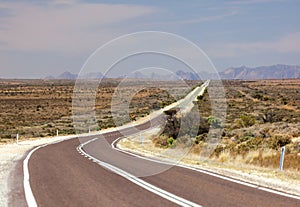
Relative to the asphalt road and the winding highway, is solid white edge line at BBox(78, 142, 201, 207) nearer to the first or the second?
the winding highway

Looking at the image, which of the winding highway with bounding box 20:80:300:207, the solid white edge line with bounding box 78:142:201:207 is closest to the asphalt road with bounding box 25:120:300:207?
the winding highway with bounding box 20:80:300:207

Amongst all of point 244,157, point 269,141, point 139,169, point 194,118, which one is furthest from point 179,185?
point 194,118

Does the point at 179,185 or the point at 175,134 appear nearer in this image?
the point at 179,185

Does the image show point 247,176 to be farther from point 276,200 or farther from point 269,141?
point 269,141

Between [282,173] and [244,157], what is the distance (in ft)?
16.7

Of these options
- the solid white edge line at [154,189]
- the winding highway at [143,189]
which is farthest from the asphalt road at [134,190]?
the solid white edge line at [154,189]

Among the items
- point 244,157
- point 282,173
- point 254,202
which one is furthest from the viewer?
point 244,157

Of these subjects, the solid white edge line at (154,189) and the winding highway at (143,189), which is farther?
the winding highway at (143,189)

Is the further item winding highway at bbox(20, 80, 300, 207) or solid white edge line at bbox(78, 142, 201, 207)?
winding highway at bbox(20, 80, 300, 207)

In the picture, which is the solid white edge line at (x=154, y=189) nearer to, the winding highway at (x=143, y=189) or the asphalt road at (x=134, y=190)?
the winding highway at (x=143, y=189)

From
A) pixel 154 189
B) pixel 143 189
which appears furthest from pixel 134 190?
pixel 154 189

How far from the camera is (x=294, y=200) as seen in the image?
8625 mm

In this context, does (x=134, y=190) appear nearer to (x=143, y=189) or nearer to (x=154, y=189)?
(x=143, y=189)

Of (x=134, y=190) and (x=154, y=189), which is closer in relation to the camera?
(x=134, y=190)
